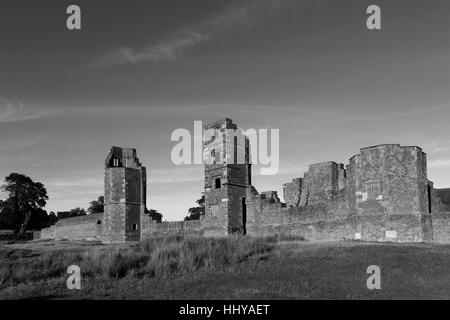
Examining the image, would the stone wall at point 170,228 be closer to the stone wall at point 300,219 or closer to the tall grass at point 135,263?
the stone wall at point 300,219

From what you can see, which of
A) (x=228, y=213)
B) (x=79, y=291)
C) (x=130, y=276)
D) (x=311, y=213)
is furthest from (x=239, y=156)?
(x=79, y=291)

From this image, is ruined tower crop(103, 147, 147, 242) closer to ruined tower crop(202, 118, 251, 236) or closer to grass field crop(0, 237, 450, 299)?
ruined tower crop(202, 118, 251, 236)

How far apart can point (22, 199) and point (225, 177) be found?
2048 inches

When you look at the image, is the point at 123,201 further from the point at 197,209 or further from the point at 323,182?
the point at 197,209

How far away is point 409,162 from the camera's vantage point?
27172mm

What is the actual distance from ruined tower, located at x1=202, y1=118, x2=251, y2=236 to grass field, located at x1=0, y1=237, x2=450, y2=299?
15.1 meters

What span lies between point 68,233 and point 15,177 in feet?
72.7

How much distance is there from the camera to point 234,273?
14.8 meters

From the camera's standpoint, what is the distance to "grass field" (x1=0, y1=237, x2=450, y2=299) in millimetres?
12227

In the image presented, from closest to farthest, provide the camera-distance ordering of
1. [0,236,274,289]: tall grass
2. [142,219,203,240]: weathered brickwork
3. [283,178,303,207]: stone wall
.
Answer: [0,236,274,289]: tall grass < [142,219,203,240]: weathered brickwork < [283,178,303,207]: stone wall

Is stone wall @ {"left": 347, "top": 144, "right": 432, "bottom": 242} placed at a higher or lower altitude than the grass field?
higher

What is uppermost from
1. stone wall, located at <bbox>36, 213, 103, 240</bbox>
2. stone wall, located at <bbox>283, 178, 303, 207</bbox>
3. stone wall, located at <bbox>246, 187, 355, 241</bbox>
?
stone wall, located at <bbox>283, 178, 303, 207</bbox>

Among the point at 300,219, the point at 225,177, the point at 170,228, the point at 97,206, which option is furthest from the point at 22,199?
the point at 300,219

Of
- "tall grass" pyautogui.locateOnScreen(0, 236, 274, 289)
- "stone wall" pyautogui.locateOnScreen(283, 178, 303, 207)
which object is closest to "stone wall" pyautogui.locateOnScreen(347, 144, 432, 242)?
"tall grass" pyautogui.locateOnScreen(0, 236, 274, 289)
